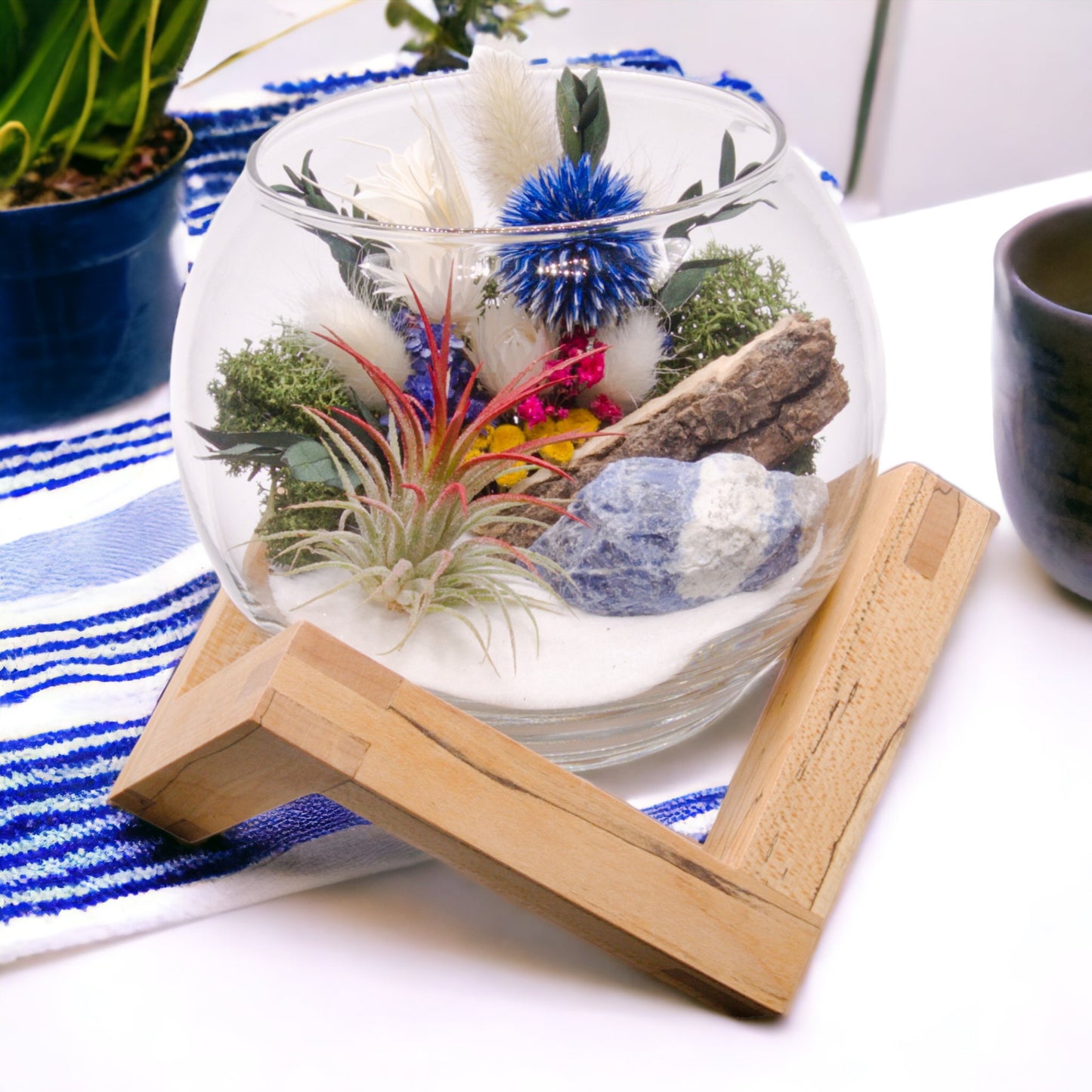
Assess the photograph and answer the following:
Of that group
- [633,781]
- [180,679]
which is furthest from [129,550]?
[633,781]

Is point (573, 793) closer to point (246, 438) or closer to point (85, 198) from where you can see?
point (246, 438)

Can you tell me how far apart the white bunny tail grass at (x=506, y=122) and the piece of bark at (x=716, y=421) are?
80 mm

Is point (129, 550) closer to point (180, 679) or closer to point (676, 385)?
point (180, 679)

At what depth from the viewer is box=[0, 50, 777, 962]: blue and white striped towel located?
1.03 ft

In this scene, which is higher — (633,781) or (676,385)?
(676,385)

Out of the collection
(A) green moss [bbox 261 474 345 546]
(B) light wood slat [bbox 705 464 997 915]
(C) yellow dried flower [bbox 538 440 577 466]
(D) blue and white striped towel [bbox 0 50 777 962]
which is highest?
(C) yellow dried flower [bbox 538 440 577 466]

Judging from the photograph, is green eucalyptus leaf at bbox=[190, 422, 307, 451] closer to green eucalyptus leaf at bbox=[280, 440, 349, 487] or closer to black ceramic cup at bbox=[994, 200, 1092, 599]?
green eucalyptus leaf at bbox=[280, 440, 349, 487]

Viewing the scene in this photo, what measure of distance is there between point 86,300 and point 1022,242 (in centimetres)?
38

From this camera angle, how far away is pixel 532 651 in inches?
11.5

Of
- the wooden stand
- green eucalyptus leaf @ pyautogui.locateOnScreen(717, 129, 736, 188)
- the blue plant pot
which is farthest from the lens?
the blue plant pot

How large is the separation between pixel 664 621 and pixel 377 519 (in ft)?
0.24

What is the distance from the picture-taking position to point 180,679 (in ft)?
1.17

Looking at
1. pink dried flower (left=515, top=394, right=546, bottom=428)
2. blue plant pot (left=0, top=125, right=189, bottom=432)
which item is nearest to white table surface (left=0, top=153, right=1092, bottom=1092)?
pink dried flower (left=515, top=394, right=546, bottom=428)

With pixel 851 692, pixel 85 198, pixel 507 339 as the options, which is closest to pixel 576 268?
pixel 507 339
